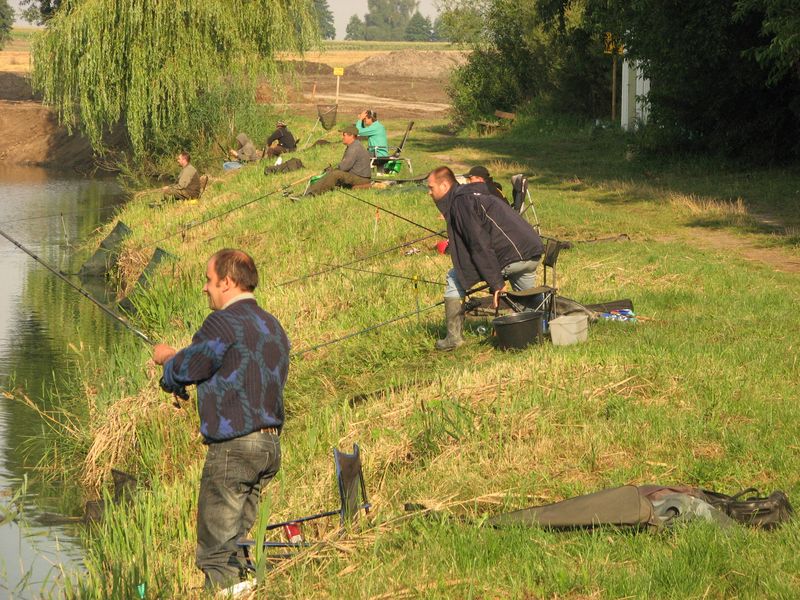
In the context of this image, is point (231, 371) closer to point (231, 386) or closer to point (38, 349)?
point (231, 386)

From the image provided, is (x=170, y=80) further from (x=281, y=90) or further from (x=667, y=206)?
(x=667, y=206)

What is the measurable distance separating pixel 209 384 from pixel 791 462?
3.49 metres

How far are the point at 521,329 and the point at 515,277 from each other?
0.54 m

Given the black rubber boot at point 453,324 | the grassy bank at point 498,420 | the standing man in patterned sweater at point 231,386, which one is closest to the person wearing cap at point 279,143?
the grassy bank at point 498,420

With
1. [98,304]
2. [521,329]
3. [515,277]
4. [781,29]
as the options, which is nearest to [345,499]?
[98,304]

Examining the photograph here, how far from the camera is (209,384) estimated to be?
5855 millimetres

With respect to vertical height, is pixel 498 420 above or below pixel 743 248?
below

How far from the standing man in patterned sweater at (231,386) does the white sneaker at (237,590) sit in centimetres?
16

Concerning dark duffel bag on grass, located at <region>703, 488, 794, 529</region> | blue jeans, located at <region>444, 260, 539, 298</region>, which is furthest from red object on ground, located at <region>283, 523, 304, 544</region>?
blue jeans, located at <region>444, 260, 539, 298</region>

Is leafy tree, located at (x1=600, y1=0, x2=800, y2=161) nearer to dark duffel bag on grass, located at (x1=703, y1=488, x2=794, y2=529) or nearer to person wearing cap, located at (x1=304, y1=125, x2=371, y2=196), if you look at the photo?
person wearing cap, located at (x1=304, y1=125, x2=371, y2=196)

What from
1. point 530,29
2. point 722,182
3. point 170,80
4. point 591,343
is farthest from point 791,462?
point 530,29

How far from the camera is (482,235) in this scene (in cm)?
999

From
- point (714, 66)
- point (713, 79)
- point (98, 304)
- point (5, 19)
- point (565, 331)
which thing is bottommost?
point (565, 331)

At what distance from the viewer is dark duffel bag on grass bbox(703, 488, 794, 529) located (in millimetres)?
6188
